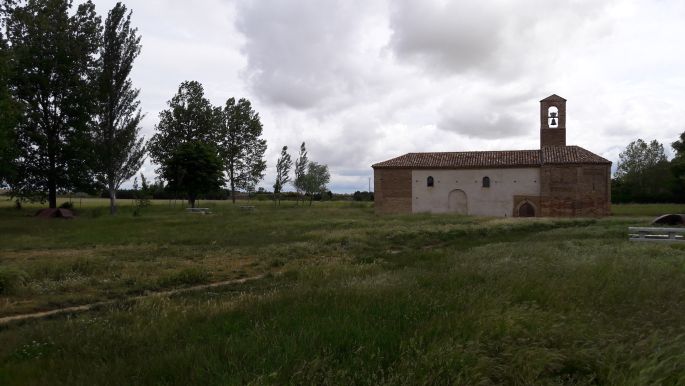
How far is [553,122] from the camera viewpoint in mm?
41281

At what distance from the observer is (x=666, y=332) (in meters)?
4.46

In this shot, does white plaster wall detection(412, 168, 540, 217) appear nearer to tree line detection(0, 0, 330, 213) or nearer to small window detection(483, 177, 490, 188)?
small window detection(483, 177, 490, 188)

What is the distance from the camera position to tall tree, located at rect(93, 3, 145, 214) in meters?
36.6

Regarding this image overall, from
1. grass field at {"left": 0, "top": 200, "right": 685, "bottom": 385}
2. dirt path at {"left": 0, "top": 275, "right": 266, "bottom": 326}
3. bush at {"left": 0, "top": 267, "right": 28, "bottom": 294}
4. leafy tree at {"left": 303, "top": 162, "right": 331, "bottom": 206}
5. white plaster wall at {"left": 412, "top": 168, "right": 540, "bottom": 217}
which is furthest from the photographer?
leafy tree at {"left": 303, "top": 162, "right": 331, "bottom": 206}

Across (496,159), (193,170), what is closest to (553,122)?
(496,159)

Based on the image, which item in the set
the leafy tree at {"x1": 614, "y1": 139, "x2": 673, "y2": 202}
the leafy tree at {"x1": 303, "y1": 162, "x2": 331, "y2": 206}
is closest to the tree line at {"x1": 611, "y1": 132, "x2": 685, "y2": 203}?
the leafy tree at {"x1": 614, "y1": 139, "x2": 673, "y2": 202}

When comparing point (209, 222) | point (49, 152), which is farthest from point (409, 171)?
point (49, 152)

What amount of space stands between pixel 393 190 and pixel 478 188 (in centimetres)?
780

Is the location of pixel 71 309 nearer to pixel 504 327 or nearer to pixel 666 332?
pixel 504 327

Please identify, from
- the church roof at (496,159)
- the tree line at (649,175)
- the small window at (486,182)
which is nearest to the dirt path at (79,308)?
the church roof at (496,159)

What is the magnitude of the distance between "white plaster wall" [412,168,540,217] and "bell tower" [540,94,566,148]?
4.15m

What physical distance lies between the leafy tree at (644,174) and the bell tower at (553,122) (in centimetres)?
2407

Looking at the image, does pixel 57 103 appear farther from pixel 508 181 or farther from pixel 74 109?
pixel 508 181

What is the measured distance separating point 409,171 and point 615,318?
127ft
